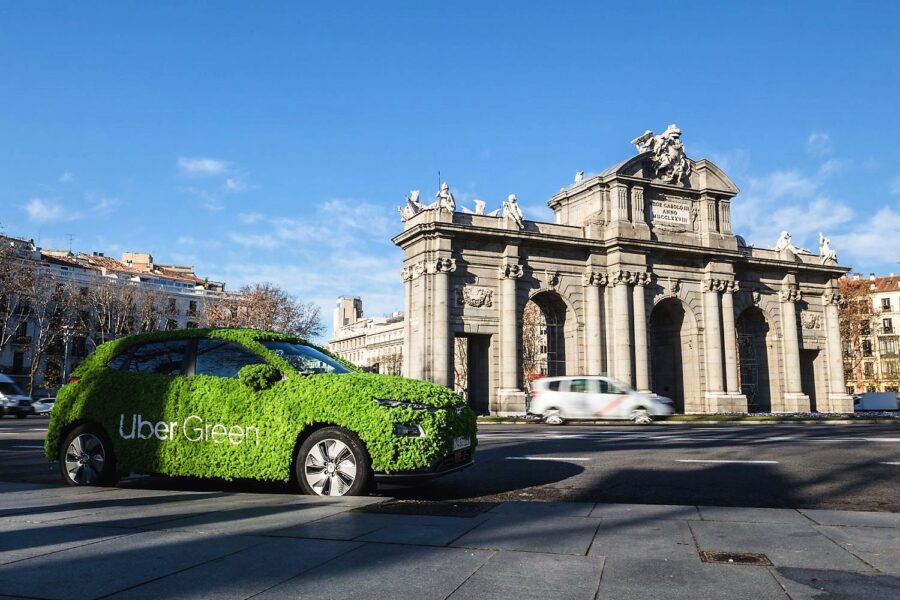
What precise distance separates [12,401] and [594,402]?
31.0 m

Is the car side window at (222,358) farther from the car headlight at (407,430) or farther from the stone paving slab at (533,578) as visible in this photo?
the stone paving slab at (533,578)

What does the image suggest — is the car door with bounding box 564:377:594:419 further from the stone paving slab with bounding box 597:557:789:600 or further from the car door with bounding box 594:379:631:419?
the stone paving slab with bounding box 597:557:789:600

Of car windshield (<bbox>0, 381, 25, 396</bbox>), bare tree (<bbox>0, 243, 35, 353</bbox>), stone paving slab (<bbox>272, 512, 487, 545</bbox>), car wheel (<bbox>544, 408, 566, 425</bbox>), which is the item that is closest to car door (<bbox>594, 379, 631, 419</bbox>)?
car wheel (<bbox>544, 408, 566, 425</bbox>)

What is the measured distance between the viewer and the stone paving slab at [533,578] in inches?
133

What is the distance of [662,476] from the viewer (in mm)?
8766

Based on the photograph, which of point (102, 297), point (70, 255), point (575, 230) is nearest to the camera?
point (575, 230)

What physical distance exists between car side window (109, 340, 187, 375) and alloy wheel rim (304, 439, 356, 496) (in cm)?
196

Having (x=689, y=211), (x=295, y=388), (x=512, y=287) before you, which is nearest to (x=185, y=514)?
(x=295, y=388)

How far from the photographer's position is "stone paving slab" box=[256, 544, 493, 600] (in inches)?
134

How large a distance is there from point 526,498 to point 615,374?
28649mm

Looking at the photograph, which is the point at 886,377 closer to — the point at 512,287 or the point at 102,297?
the point at 512,287

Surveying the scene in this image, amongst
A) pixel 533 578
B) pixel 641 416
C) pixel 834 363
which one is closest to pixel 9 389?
pixel 641 416

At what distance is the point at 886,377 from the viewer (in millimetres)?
82938

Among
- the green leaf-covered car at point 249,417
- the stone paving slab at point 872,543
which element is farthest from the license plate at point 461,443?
the stone paving slab at point 872,543
